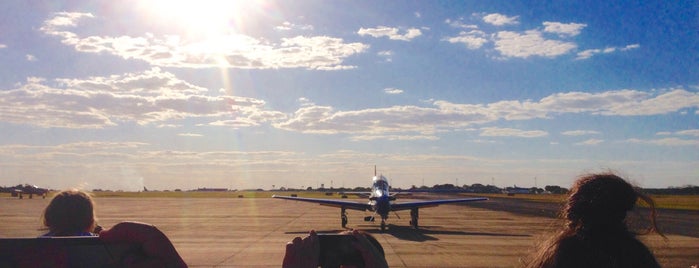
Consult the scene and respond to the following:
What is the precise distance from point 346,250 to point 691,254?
1647 centimetres

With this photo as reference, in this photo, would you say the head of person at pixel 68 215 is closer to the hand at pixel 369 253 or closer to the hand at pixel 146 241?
the hand at pixel 146 241

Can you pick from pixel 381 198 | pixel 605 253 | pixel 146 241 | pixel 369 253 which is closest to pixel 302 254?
pixel 369 253

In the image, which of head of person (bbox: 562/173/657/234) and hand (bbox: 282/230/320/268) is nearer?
hand (bbox: 282/230/320/268)

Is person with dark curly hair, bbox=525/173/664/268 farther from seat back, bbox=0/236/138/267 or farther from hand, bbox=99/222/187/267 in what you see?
seat back, bbox=0/236/138/267

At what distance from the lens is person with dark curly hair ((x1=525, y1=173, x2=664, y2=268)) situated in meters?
2.69

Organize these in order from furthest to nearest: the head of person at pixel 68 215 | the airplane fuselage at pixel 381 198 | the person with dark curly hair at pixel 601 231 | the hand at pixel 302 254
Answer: the airplane fuselage at pixel 381 198 → the head of person at pixel 68 215 → the person with dark curly hair at pixel 601 231 → the hand at pixel 302 254

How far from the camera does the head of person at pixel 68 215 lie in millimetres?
3252

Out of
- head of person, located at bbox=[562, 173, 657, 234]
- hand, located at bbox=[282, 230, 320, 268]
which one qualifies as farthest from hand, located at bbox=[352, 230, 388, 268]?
head of person, located at bbox=[562, 173, 657, 234]

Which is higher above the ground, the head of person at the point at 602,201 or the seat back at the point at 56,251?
the head of person at the point at 602,201

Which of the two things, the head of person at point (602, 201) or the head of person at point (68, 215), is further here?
the head of person at point (68, 215)

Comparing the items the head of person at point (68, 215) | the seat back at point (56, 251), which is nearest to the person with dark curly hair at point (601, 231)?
the seat back at point (56, 251)

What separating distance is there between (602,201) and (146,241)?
2.22 metres

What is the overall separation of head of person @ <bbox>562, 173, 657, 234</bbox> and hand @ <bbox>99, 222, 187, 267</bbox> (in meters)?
2.02

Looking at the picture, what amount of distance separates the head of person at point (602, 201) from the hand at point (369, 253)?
1026 mm
